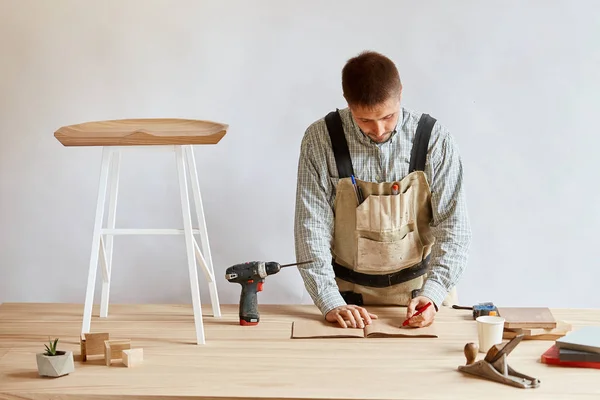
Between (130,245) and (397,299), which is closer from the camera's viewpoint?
(397,299)

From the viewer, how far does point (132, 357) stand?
2258mm

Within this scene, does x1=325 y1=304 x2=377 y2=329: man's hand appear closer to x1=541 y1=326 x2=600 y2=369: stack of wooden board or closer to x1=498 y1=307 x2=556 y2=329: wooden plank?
x1=498 y1=307 x2=556 y2=329: wooden plank

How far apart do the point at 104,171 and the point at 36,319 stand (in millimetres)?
695

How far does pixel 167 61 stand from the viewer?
336cm

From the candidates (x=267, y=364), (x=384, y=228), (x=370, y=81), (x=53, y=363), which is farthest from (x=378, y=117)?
(x=53, y=363)

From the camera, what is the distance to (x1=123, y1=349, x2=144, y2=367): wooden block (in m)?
2.25

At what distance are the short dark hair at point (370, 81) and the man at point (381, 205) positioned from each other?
0.52 feet

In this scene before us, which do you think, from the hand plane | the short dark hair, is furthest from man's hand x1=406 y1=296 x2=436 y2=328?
the short dark hair

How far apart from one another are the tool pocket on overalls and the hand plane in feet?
2.26

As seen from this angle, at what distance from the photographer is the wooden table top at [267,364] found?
2.05 m

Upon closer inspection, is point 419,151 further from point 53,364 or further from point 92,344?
point 53,364

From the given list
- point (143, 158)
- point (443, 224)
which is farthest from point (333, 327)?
point (143, 158)

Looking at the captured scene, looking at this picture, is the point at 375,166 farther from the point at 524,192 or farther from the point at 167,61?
the point at 167,61

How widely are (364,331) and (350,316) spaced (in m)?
0.07
